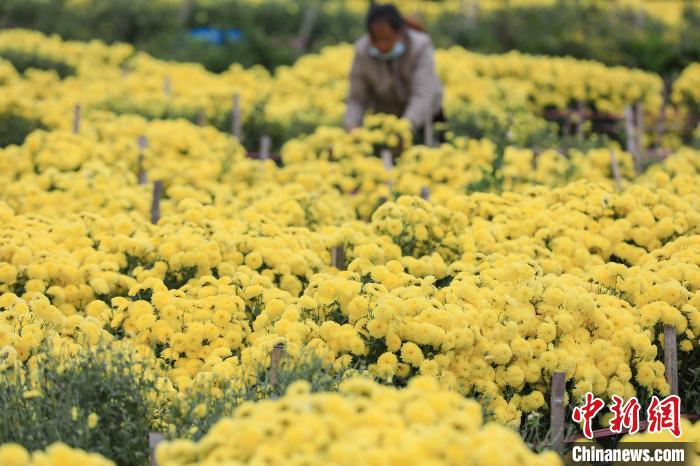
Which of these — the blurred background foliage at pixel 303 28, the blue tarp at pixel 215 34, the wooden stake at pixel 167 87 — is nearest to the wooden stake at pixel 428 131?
the wooden stake at pixel 167 87

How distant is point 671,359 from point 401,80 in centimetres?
509

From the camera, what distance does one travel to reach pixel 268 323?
4.58 meters

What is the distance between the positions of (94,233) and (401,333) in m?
2.25

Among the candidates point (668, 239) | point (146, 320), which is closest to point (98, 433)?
point (146, 320)

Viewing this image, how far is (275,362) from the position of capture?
392cm

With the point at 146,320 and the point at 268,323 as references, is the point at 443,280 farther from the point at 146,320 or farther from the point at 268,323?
the point at 146,320

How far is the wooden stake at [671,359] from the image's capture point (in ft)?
14.5

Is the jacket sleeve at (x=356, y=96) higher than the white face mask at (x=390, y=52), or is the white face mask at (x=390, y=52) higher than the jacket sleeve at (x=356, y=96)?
the white face mask at (x=390, y=52)

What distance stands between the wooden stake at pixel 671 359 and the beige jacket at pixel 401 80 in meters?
4.54

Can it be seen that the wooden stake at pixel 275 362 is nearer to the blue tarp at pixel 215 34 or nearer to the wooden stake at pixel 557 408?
the wooden stake at pixel 557 408

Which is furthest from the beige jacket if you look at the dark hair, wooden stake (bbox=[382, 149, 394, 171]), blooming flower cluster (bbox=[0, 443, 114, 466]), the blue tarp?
the blue tarp

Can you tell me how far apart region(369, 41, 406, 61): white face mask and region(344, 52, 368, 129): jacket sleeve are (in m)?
0.21

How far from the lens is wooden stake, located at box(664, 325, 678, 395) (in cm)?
443

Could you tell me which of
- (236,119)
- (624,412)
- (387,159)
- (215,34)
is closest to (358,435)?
(624,412)
